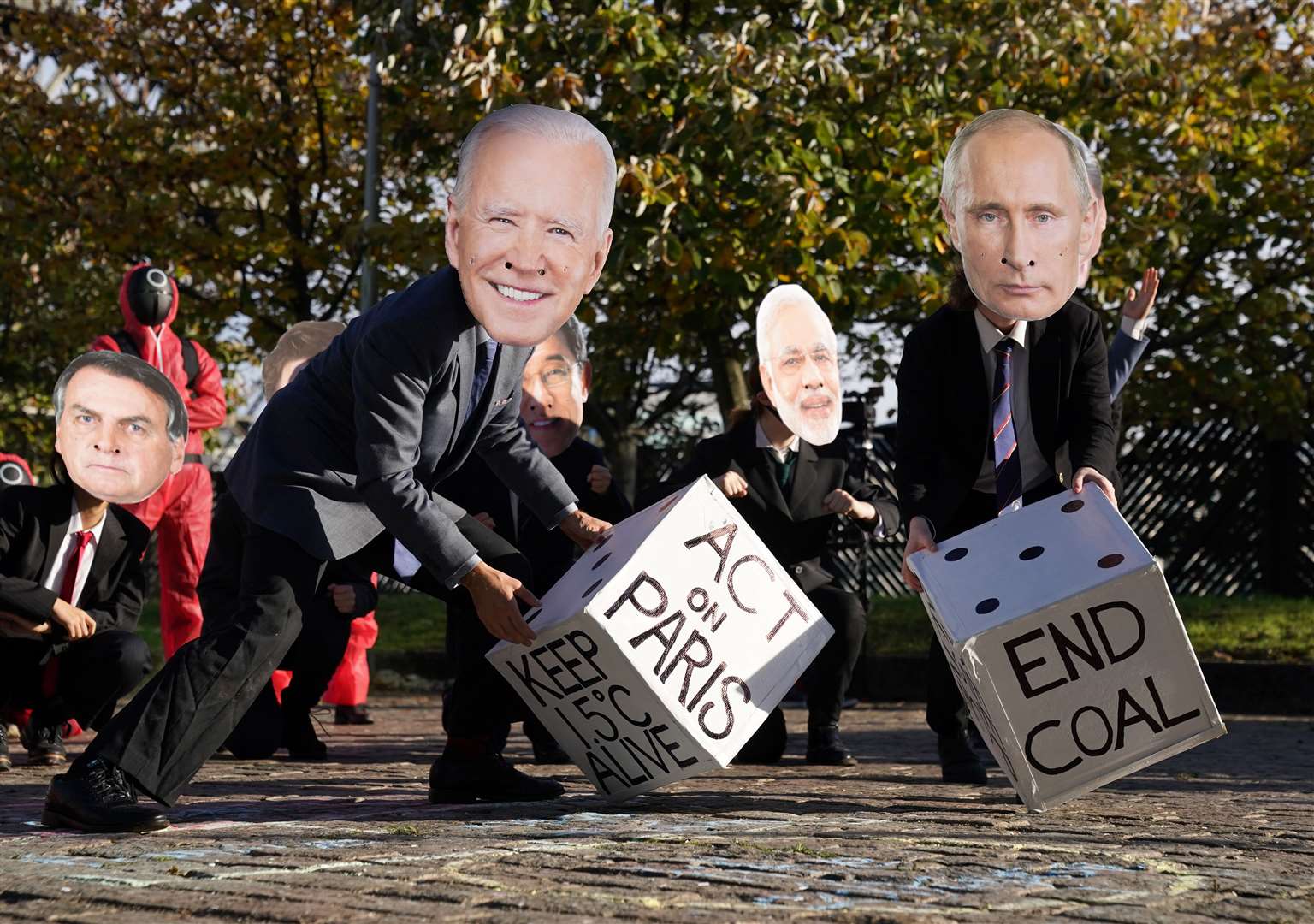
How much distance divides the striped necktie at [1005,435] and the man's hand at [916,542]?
247 millimetres

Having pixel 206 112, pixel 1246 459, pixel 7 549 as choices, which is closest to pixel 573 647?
pixel 7 549

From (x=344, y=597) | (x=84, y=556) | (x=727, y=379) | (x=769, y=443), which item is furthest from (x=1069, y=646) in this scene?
(x=727, y=379)

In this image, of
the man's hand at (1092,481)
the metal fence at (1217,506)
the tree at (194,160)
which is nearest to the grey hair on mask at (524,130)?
the man's hand at (1092,481)

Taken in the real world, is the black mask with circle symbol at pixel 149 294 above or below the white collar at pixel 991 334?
above

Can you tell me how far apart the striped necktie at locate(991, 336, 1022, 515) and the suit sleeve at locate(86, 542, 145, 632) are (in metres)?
3.02

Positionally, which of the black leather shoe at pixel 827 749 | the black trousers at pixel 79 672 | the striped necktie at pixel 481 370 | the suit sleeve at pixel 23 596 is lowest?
the black leather shoe at pixel 827 749

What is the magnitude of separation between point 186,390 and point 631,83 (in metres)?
3.69

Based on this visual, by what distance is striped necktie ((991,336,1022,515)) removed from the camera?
478 cm

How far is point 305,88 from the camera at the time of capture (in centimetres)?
1566

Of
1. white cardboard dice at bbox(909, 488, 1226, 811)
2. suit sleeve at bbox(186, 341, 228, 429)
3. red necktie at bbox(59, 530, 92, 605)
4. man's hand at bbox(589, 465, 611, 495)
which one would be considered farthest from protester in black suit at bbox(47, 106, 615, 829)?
suit sleeve at bbox(186, 341, 228, 429)

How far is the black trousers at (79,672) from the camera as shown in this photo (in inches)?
224

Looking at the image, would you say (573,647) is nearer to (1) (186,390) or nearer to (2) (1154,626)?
(2) (1154,626)

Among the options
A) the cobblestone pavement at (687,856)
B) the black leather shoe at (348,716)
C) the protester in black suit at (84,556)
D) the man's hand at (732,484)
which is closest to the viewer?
the cobblestone pavement at (687,856)

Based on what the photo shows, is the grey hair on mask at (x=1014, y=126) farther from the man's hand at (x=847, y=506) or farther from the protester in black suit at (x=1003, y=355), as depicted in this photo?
the man's hand at (x=847, y=506)
